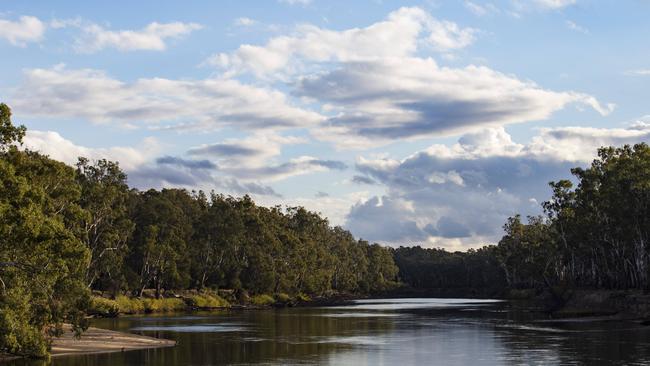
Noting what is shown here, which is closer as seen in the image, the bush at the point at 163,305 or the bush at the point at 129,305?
the bush at the point at 129,305

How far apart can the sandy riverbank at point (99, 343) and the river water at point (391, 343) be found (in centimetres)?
258

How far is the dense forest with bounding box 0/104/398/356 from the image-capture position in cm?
4806

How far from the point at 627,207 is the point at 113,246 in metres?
78.8

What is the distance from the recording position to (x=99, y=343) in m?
65.5

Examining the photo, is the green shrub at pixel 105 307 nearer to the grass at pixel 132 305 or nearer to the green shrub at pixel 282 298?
the grass at pixel 132 305

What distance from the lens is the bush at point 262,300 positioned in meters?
168

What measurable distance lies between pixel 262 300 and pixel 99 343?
4130 inches

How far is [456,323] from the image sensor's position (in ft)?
332

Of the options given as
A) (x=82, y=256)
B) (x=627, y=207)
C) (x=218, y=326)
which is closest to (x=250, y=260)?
(x=218, y=326)

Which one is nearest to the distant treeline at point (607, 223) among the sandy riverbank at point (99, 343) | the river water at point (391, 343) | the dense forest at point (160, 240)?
the dense forest at point (160, 240)

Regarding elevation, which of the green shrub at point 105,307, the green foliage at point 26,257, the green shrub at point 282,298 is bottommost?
the green shrub at point 282,298

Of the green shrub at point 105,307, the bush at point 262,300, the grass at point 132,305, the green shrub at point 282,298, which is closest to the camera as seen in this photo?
the green shrub at point 105,307

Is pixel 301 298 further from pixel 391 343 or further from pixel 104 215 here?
pixel 391 343

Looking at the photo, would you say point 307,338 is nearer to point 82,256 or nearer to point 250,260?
point 82,256
